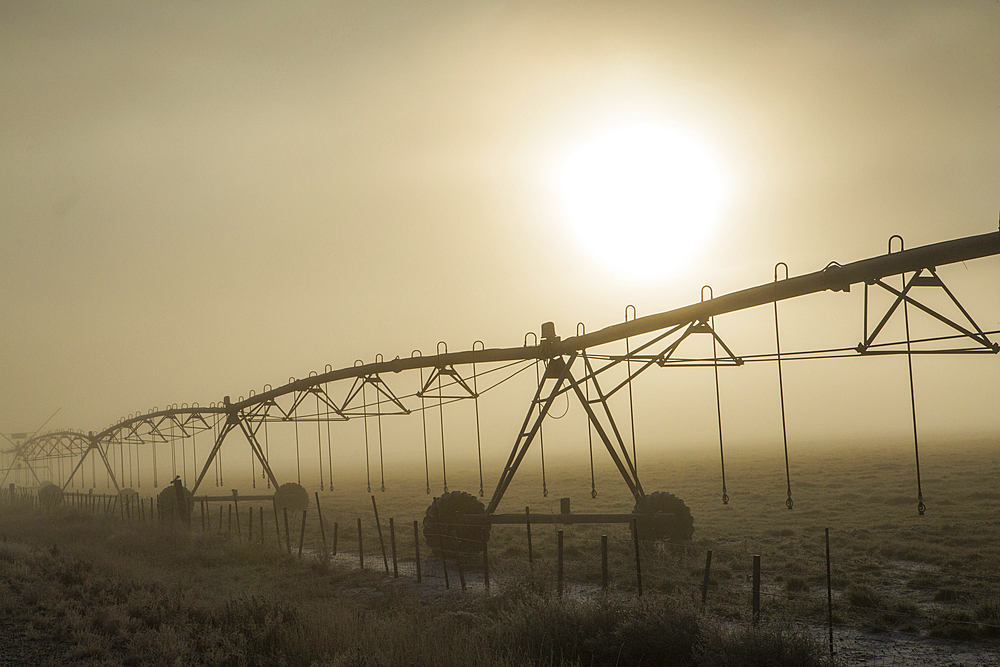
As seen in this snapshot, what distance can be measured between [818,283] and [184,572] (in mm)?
18376

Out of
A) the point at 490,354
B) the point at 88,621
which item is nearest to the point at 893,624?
the point at 490,354

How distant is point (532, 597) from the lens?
41.3ft

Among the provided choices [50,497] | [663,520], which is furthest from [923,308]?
[50,497]

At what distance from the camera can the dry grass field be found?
10.9 metres

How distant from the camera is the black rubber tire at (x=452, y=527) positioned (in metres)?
20.4

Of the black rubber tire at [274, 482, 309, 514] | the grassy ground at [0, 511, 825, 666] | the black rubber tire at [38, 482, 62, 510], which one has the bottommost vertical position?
the black rubber tire at [38, 482, 62, 510]

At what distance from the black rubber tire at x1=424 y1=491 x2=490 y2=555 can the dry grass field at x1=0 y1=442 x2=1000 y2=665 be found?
21.1 inches

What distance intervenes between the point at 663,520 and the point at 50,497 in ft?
164

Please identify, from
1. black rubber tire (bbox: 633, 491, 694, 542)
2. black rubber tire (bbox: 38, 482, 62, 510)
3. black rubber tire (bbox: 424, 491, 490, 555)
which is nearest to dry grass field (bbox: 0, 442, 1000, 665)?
black rubber tire (bbox: 633, 491, 694, 542)

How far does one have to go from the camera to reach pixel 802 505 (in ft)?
109

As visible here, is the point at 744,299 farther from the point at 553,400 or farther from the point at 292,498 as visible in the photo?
the point at 292,498

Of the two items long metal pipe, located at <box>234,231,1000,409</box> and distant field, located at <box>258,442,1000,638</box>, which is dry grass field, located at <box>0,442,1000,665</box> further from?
long metal pipe, located at <box>234,231,1000,409</box>

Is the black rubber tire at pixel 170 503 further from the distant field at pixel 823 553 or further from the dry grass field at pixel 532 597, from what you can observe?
the distant field at pixel 823 553

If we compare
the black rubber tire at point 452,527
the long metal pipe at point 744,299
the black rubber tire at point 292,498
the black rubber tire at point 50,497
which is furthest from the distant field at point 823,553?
the black rubber tire at point 50,497
